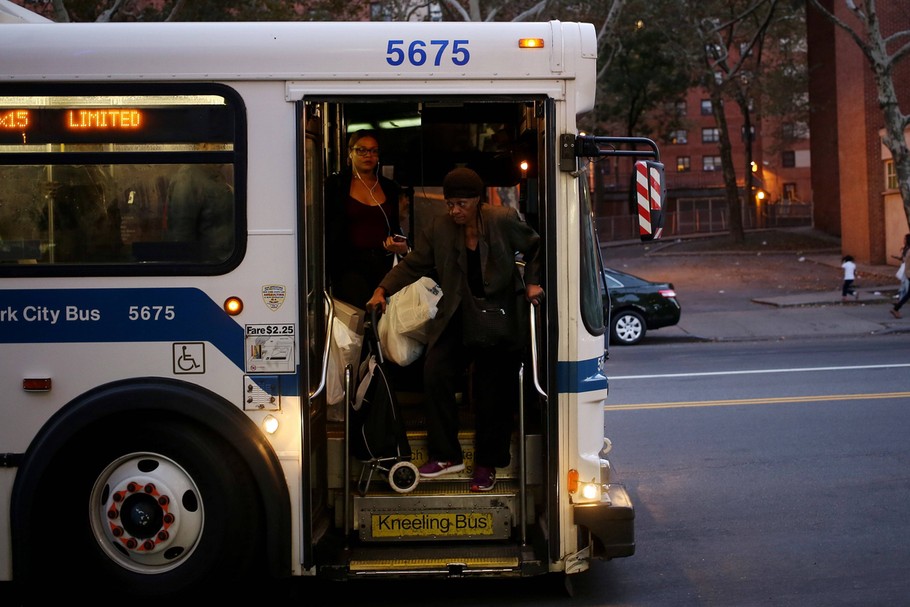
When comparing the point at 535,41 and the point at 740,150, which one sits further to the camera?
the point at 740,150

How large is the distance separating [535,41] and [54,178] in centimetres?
252

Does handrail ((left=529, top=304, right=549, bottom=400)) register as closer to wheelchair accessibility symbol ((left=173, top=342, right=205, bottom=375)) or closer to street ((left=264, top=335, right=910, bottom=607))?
street ((left=264, top=335, right=910, bottom=607))

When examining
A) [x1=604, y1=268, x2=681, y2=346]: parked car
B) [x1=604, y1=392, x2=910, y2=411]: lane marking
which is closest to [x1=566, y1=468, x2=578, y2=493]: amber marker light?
[x1=604, y1=392, x2=910, y2=411]: lane marking

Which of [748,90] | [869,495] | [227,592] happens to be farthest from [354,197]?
[748,90]

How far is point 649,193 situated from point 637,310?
44.4 feet

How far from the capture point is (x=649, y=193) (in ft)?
17.0

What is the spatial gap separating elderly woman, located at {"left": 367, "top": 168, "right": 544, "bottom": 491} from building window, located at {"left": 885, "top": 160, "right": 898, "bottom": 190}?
95.6 feet

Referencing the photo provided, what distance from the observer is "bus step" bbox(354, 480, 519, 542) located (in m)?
5.48

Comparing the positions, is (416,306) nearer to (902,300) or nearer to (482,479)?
(482,479)

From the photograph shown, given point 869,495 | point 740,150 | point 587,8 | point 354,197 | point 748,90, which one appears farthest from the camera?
Result: point 740,150

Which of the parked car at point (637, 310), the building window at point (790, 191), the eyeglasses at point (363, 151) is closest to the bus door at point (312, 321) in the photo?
the eyeglasses at point (363, 151)

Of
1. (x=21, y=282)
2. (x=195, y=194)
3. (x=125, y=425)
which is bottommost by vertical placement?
(x=125, y=425)

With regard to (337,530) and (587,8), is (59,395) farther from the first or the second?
(587,8)

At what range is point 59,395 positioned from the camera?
5.16m
